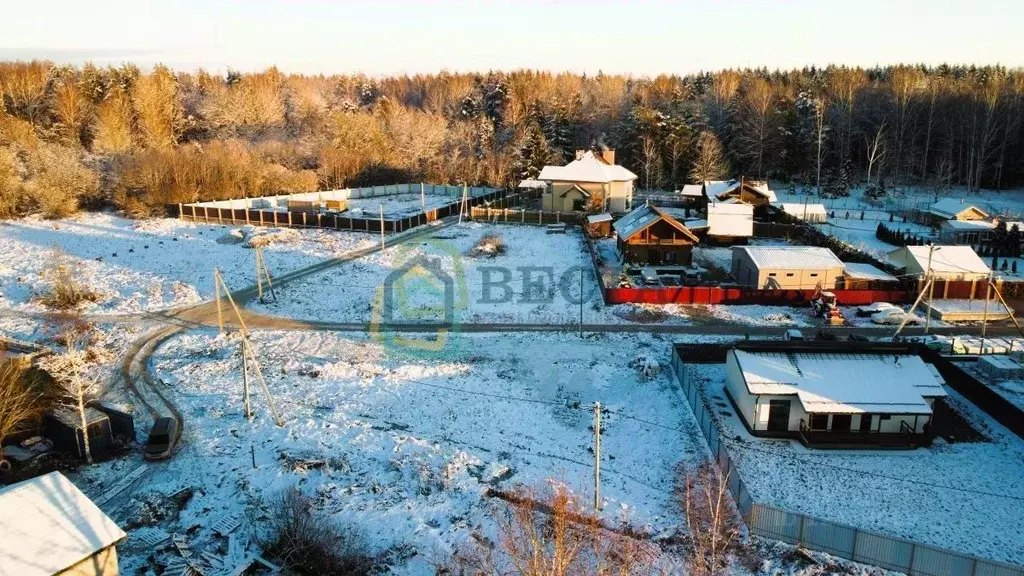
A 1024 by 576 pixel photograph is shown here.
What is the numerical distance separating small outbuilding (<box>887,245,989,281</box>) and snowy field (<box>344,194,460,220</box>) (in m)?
36.3

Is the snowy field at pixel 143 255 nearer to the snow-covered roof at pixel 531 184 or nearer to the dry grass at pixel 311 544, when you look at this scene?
the snow-covered roof at pixel 531 184

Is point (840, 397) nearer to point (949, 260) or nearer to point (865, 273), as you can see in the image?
point (865, 273)

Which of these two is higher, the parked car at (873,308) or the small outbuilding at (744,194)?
the small outbuilding at (744,194)

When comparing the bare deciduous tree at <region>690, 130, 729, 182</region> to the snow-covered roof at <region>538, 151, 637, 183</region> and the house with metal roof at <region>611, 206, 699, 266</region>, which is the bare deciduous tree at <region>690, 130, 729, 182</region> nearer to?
the snow-covered roof at <region>538, 151, 637, 183</region>

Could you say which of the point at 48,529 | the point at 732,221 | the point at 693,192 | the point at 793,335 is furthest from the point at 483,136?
the point at 48,529

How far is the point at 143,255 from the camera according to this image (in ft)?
144

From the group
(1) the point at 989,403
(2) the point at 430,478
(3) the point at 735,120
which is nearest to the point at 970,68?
(3) the point at 735,120

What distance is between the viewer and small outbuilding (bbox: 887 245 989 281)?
34.8 meters

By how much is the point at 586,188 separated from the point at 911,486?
40.6m

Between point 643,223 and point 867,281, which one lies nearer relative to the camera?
point 867,281

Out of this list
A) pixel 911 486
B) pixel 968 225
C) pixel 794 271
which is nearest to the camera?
pixel 911 486

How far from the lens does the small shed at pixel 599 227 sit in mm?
48875

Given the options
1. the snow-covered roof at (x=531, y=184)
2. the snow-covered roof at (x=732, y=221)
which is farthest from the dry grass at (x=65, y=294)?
the snow-covered roof at (x=531, y=184)

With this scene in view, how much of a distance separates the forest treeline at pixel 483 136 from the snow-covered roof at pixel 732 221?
24.0 meters
